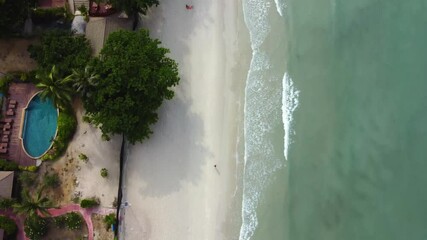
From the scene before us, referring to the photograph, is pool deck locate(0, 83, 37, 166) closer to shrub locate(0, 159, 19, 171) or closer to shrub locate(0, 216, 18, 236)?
shrub locate(0, 159, 19, 171)

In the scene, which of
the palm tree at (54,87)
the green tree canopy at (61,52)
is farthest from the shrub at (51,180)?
the green tree canopy at (61,52)

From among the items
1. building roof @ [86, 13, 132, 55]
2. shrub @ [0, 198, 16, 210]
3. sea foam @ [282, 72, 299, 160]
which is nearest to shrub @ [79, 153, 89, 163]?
shrub @ [0, 198, 16, 210]

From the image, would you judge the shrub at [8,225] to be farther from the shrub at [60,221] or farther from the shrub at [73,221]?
the shrub at [73,221]

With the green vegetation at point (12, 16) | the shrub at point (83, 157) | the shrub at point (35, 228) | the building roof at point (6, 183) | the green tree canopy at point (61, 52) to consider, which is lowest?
the shrub at point (35, 228)

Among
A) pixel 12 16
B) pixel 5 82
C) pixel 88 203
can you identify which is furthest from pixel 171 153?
pixel 12 16

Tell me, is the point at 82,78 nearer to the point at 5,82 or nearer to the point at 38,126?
the point at 38,126

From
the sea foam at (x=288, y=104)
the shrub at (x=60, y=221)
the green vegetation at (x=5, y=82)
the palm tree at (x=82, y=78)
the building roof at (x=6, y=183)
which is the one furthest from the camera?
the green vegetation at (x=5, y=82)

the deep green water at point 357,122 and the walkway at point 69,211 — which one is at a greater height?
the deep green water at point 357,122
